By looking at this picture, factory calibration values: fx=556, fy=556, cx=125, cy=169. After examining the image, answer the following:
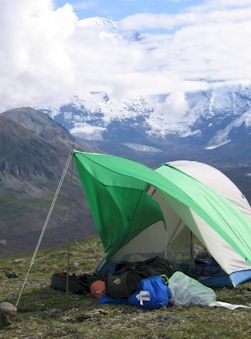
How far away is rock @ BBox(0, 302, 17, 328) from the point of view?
1786cm

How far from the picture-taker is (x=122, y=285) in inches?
797

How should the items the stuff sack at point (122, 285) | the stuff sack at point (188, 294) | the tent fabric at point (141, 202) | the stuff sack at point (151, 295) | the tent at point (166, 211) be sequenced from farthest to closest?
the tent at point (166, 211), the tent fabric at point (141, 202), the stuff sack at point (122, 285), the stuff sack at point (188, 294), the stuff sack at point (151, 295)

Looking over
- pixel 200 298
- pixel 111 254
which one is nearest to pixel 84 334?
pixel 200 298

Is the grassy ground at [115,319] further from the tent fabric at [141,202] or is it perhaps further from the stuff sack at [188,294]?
the tent fabric at [141,202]

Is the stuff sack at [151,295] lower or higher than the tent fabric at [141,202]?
lower

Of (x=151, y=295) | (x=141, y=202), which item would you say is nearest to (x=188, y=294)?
(x=151, y=295)

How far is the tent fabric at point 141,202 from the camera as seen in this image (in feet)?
74.1

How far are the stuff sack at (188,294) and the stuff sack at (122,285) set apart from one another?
1.32 meters

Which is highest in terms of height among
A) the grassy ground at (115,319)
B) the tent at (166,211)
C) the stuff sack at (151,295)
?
the tent at (166,211)

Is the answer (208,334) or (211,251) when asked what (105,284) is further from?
(208,334)

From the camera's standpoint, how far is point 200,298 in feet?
64.6

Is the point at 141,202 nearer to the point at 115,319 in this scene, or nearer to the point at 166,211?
the point at 166,211

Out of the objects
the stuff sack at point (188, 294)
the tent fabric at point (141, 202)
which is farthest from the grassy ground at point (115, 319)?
the tent fabric at point (141, 202)

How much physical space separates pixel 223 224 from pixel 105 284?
5543 millimetres
